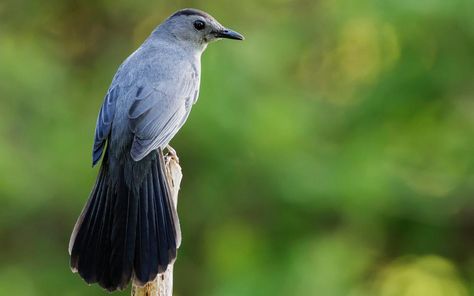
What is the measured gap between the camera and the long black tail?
16.2 ft

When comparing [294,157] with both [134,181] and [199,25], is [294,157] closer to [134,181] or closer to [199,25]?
[199,25]

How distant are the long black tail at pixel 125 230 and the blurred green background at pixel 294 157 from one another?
2.51 meters

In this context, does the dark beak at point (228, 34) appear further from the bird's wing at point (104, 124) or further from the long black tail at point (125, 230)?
the long black tail at point (125, 230)

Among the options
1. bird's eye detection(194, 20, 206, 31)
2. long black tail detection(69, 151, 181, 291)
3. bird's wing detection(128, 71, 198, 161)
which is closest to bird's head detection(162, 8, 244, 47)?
bird's eye detection(194, 20, 206, 31)

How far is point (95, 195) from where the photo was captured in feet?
17.3

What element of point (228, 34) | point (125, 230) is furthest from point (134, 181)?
point (228, 34)

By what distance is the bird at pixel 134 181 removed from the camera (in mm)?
4969

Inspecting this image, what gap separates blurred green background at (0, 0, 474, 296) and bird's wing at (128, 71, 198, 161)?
2.11 meters

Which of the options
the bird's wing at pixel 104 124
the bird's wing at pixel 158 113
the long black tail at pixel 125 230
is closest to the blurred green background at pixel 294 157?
the bird's wing at pixel 158 113

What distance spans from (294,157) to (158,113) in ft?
9.07

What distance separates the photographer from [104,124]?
5.43 meters

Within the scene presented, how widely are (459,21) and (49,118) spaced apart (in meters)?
3.46

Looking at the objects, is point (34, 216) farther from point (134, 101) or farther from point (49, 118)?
point (134, 101)

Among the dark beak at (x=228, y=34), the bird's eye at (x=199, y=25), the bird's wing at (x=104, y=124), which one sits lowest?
the bird's wing at (x=104, y=124)
